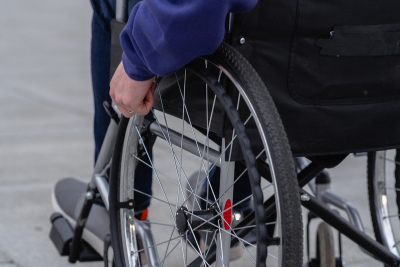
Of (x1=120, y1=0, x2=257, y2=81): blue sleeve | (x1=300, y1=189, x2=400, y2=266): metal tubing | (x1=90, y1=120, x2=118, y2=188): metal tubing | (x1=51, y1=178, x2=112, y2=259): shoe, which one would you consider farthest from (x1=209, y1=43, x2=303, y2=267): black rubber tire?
(x1=51, y1=178, x2=112, y2=259): shoe

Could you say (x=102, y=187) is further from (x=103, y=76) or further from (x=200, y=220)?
(x=200, y=220)

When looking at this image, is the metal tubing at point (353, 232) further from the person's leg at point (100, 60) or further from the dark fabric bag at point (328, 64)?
the person's leg at point (100, 60)

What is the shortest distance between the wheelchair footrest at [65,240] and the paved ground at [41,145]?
0.73 ft

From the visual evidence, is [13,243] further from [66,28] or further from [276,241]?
[66,28]

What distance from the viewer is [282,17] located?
1.12 m

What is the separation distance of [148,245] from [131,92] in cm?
57

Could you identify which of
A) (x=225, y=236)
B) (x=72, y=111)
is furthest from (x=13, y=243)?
(x=72, y=111)

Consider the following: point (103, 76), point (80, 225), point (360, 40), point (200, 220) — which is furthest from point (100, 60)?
point (360, 40)

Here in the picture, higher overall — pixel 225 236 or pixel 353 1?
pixel 353 1

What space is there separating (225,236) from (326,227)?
77 cm

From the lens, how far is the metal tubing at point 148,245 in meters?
1.60

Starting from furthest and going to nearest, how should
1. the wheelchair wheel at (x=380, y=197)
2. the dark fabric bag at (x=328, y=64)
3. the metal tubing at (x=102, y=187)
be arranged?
the wheelchair wheel at (x=380, y=197) → the metal tubing at (x=102, y=187) → the dark fabric bag at (x=328, y=64)

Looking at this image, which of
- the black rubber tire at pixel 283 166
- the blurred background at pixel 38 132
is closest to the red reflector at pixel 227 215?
the black rubber tire at pixel 283 166

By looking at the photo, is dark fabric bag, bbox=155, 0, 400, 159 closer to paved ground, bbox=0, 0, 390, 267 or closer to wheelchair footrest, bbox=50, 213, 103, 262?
wheelchair footrest, bbox=50, 213, 103, 262
